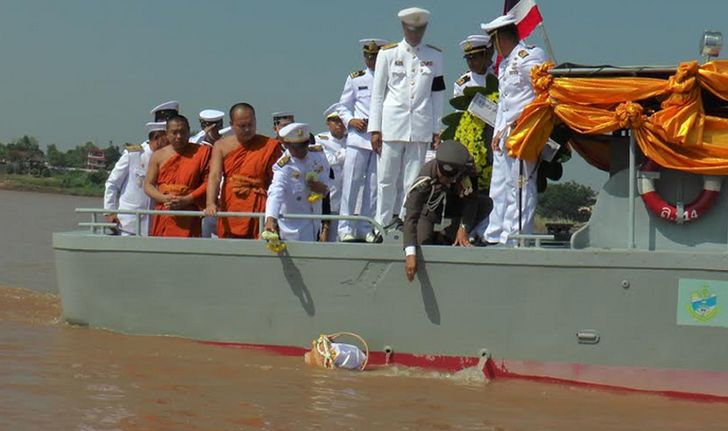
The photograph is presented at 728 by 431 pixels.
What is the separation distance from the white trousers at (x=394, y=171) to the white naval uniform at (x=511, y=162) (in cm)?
92

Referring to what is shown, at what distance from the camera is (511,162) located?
30.7 ft

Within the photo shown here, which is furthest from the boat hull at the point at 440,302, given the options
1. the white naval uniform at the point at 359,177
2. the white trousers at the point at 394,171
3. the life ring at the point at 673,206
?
the white naval uniform at the point at 359,177

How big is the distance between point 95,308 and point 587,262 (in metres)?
4.22

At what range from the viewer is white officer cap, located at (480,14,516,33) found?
9427 millimetres

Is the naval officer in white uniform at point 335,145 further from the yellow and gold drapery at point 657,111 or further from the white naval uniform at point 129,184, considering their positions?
the yellow and gold drapery at point 657,111

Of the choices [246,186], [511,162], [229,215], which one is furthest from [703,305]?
[246,186]

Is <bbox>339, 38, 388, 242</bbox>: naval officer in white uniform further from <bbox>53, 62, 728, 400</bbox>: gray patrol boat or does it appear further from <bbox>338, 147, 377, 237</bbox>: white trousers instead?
<bbox>53, 62, 728, 400</bbox>: gray patrol boat

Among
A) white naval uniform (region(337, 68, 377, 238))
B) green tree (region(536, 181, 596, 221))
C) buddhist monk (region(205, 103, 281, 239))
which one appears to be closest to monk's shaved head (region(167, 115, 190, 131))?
buddhist monk (region(205, 103, 281, 239))

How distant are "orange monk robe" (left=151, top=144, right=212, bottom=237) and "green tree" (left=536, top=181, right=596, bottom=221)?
2897 millimetres

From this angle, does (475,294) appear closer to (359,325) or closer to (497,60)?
(359,325)

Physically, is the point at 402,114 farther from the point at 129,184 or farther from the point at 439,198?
the point at 129,184

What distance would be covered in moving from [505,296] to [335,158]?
12.8ft

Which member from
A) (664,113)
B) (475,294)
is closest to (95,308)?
(475,294)

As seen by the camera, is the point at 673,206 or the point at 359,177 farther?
the point at 359,177
